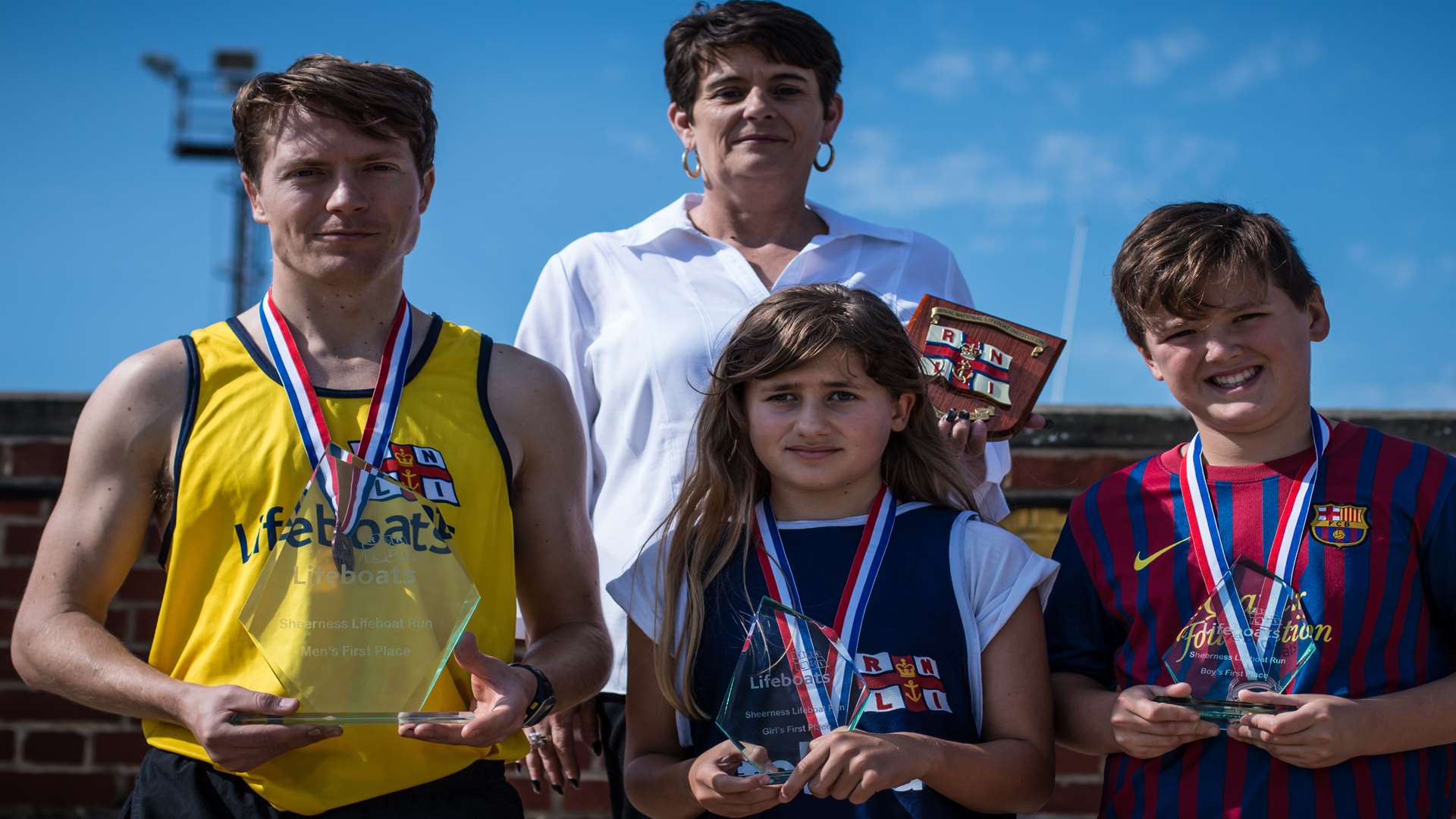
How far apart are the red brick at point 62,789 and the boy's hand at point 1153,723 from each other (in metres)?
3.82

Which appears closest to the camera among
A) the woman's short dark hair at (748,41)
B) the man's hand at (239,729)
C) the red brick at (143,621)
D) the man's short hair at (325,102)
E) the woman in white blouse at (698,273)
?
the man's hand at (239,729)

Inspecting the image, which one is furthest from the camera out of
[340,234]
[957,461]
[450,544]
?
[957,461]

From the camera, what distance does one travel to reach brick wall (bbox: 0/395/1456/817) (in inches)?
196

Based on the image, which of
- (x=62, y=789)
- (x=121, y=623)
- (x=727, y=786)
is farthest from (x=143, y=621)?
(x=727, y=786)

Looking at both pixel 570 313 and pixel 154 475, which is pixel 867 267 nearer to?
pixel 570 313

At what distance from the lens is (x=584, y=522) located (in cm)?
284

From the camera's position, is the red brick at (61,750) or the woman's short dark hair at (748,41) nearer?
the woman's short dark hair at (748,41)

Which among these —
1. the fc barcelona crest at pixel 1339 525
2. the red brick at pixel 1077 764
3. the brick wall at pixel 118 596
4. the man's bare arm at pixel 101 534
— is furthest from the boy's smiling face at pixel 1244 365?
the red brick at pixel 1077 764

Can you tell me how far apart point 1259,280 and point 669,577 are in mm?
1339

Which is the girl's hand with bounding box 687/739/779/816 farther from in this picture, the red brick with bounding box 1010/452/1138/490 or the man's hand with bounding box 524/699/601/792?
the red brick with bounding box 1010/452/1138/490

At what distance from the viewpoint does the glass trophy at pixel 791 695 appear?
240 cm

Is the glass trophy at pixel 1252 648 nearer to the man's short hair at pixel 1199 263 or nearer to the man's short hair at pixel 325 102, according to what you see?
the man's short hair at pixel 1199 263

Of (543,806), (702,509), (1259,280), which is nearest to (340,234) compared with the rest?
(702,509)

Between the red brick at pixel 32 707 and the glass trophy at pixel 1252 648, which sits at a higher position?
the glass trophy at pixel 1252 648
